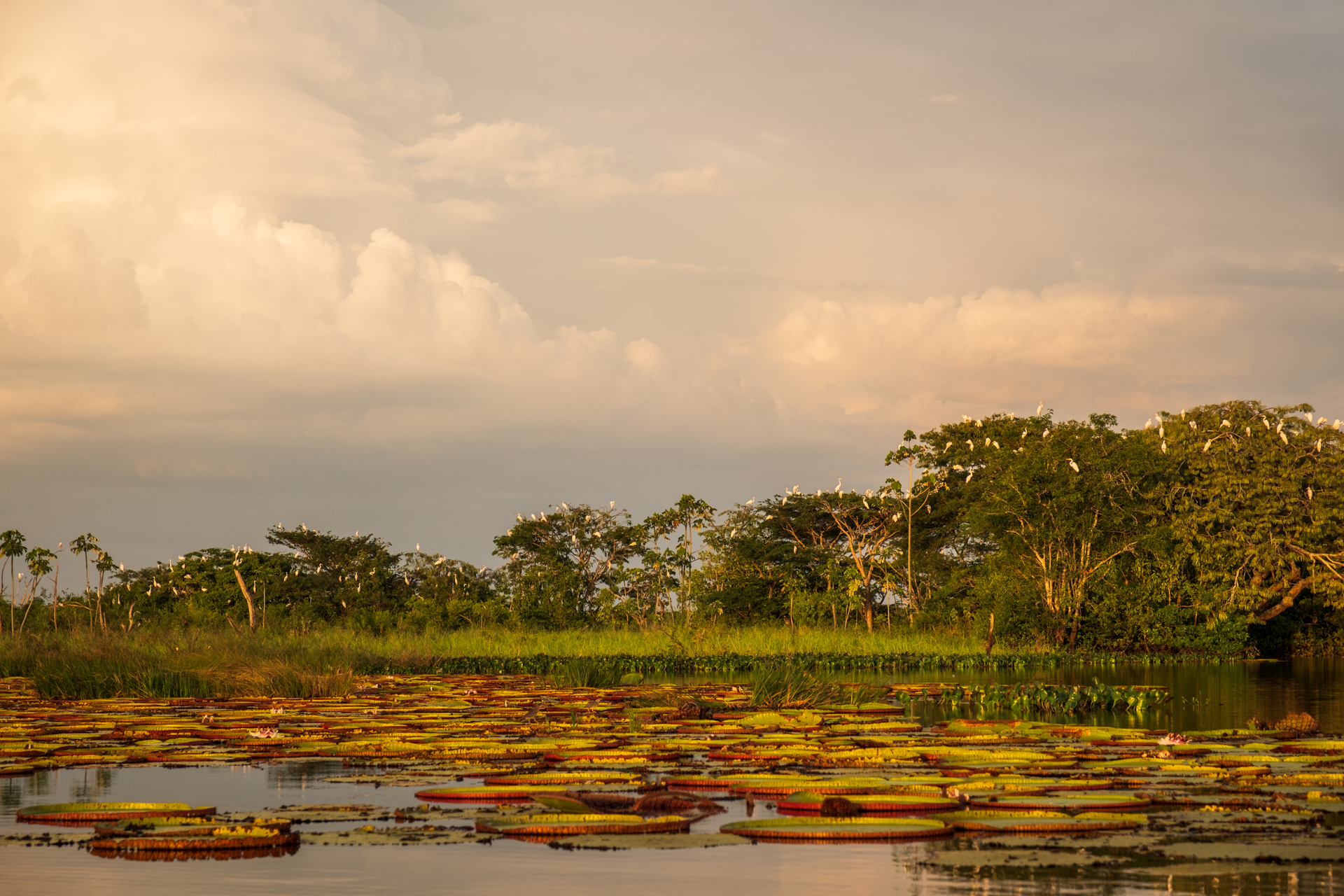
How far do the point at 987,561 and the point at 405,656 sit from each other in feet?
54.1

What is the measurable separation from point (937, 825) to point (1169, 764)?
2.76 meters

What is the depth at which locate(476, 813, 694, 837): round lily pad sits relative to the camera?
5.12m

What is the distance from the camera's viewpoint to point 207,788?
718cm

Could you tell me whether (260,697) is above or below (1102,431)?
below

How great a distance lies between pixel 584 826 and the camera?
515 centimetres

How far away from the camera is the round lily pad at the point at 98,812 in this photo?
5500 mm

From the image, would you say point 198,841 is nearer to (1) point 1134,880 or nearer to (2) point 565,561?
(1) point 1134,880

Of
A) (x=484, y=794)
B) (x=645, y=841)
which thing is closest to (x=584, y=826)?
(x=645, y=841)

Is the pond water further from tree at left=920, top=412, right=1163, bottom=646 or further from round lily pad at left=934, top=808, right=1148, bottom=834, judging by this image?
tree at left=920, top=412, right=1163, bottom=646

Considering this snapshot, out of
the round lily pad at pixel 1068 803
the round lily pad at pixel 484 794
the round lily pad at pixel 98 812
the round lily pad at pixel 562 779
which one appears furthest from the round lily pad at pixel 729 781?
the round lily pad at pixel 98 812

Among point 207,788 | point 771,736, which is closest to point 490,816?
point 207,788

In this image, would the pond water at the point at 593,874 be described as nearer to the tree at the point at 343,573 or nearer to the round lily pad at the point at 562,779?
the round lily pad at the point at 562,779

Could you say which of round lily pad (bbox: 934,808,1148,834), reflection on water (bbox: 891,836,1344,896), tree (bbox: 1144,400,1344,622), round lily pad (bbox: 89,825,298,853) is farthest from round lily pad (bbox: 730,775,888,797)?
tree (bbox: 1144,400,1344,622)

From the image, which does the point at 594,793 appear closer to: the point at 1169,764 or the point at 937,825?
the point at 937,825
